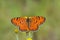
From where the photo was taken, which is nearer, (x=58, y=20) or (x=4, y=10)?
(x=58, y=20)

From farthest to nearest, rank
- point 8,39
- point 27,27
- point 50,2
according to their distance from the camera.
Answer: point 50,2, point 8,39, point 27,27

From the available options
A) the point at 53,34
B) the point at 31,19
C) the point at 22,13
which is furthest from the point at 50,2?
the point at 31,19

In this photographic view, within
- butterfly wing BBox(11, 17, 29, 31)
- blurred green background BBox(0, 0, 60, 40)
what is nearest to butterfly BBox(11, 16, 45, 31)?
butterfly wing BBox(11, 17, 29, 31)

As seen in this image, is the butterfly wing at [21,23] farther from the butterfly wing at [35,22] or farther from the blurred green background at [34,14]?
the blurred green background at [34,14]

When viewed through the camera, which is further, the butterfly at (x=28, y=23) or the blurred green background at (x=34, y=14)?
the blurred green background at (x=34, y=14)

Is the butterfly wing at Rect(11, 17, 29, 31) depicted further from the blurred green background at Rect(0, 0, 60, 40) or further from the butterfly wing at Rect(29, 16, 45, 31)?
the blurred green background at Rect(0, 0, 60, 40)

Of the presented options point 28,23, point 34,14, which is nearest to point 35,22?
point 28,23

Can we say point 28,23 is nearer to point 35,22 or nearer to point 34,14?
point 35,22

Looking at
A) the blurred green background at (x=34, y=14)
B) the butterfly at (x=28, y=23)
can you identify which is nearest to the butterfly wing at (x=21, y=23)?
the butterfly at (x=28, y=23)

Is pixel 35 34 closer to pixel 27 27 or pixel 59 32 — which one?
pixel 59 32
